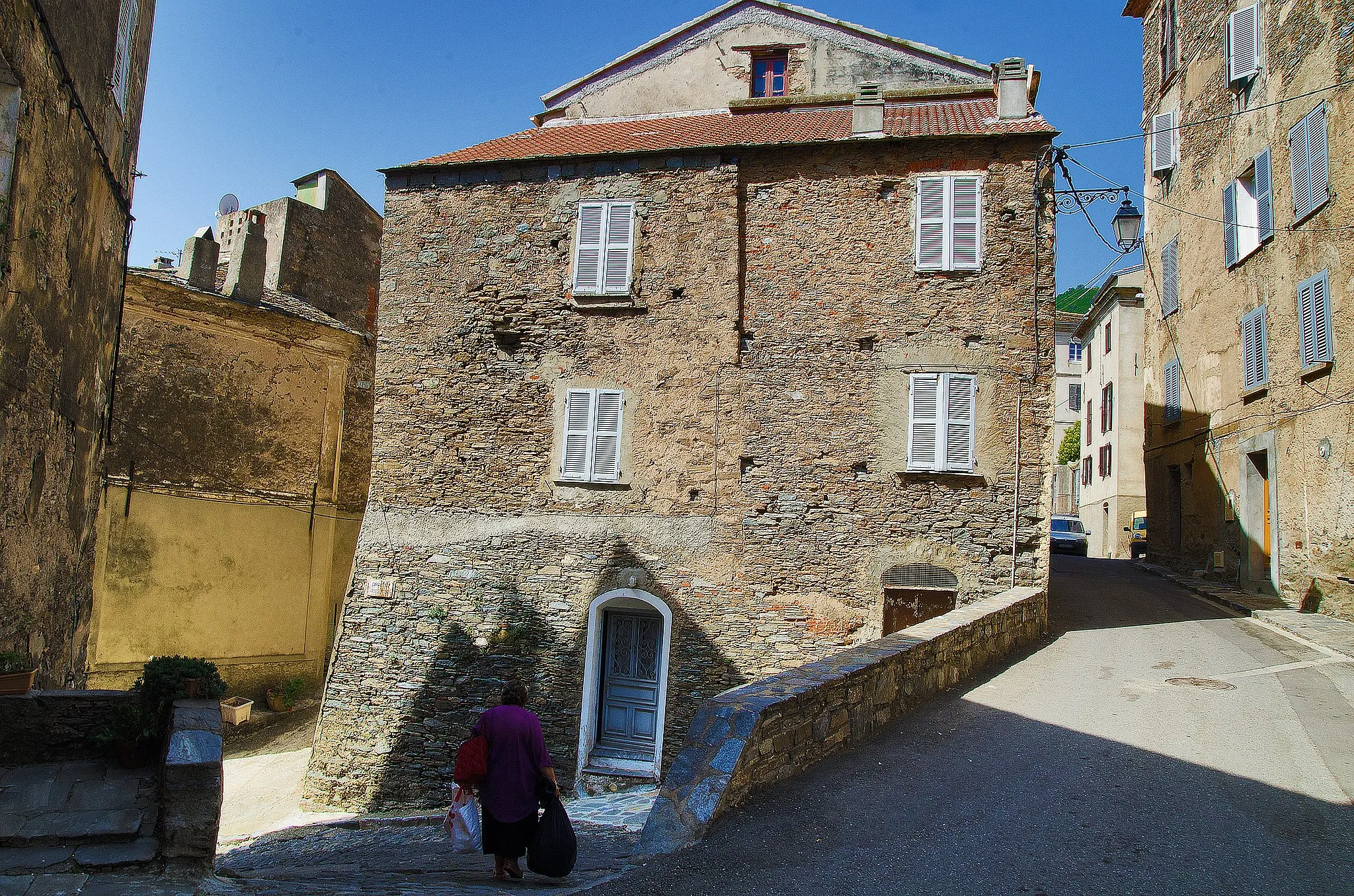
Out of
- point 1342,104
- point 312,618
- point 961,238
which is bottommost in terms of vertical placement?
point 312,618

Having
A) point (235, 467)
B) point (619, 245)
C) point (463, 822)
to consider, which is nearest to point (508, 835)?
point (463, 822)

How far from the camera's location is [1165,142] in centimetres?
1966

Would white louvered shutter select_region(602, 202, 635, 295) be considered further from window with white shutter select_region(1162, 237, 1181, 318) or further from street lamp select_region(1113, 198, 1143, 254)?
window with white shutter select_region(1162, 237, 1181, 318)

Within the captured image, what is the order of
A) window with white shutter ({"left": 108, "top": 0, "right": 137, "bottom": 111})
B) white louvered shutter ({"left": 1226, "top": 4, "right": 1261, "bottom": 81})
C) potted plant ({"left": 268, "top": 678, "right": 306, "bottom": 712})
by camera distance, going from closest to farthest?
window with white shutter ({"left": 108, "top": 0, "right": 137, "bottom": 111}) → white louvered shutter ({"left": 1226, "top": 4, "right": 1261, "bottom": 81}) → potted plant ({"left": 268, "top": 678, "right": 306, "bottom": 712})

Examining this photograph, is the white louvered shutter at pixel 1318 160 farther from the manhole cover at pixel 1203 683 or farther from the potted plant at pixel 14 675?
the potted plant at pixel 14 675

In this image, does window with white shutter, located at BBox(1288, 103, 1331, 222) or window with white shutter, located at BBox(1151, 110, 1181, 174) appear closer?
window with white shutter, located at BBox(1288, 103, 1331, 222)

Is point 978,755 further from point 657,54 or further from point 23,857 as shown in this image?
point 657,54

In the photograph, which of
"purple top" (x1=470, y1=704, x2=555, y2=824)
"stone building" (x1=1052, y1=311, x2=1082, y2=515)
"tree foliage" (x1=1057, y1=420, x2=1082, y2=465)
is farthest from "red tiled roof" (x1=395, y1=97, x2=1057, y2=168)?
"tree foliage" (x1=1057, y1=420, x2=1082, y2=465)

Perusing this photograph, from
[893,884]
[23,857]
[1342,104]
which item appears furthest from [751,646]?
[1342,104]

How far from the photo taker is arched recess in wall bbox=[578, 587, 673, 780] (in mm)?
12961

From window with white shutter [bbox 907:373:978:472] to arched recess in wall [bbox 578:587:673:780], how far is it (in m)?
4.41

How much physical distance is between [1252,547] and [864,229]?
9140 millimetres

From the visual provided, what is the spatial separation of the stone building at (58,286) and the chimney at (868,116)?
31.6ft

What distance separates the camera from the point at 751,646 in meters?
13.0
